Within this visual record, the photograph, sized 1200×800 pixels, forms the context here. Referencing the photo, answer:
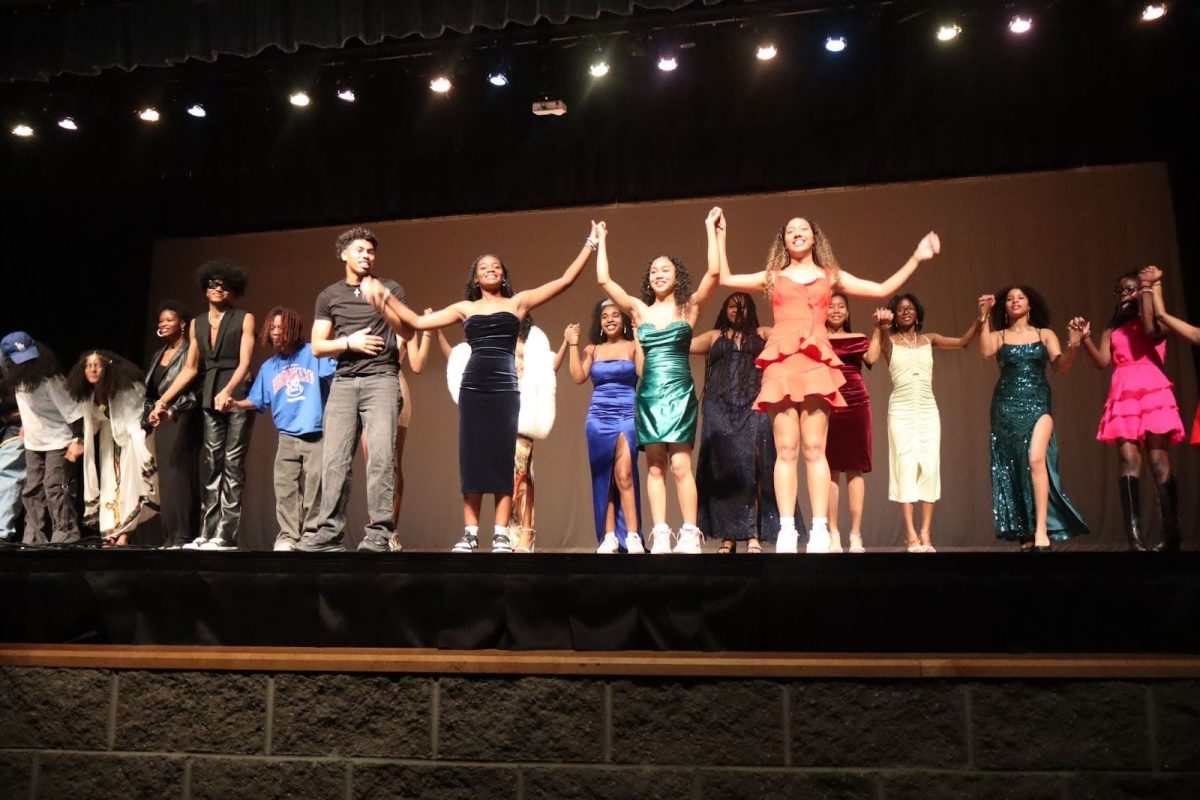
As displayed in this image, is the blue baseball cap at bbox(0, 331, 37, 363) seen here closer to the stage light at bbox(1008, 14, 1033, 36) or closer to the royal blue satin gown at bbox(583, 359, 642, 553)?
the royal blue satin gown at bbox(583, 359, 642, 553)

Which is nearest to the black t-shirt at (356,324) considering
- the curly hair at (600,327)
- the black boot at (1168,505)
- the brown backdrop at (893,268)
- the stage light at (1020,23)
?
the curly hair at (600,327)

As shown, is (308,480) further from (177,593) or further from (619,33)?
(619,33)

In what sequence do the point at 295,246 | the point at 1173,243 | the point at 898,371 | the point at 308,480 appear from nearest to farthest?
1. the point at 308,480
2. the point at 898,371
3. the point at 1173,243
4. the point at 295,246

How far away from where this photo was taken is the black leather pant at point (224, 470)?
638 cm

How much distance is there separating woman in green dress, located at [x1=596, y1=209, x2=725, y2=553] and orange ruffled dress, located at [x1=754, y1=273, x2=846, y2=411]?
18.8 inches

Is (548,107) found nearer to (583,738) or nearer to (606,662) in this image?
→ (606,662)

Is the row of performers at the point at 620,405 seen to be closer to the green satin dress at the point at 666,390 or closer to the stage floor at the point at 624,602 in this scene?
the green satin dress at the point at 666,390

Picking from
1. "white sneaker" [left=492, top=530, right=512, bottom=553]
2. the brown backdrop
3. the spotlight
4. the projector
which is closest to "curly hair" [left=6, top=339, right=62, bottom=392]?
the brown backdrop

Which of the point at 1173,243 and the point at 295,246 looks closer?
the point at 1173,243

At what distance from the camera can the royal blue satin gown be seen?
21.0 ft

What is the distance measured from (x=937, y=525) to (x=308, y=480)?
583cm

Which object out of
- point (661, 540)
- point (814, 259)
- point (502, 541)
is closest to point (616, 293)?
point (814, 259)

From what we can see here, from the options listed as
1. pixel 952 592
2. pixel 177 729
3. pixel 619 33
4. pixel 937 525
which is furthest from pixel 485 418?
pixel 937 525

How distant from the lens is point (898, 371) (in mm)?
7164
